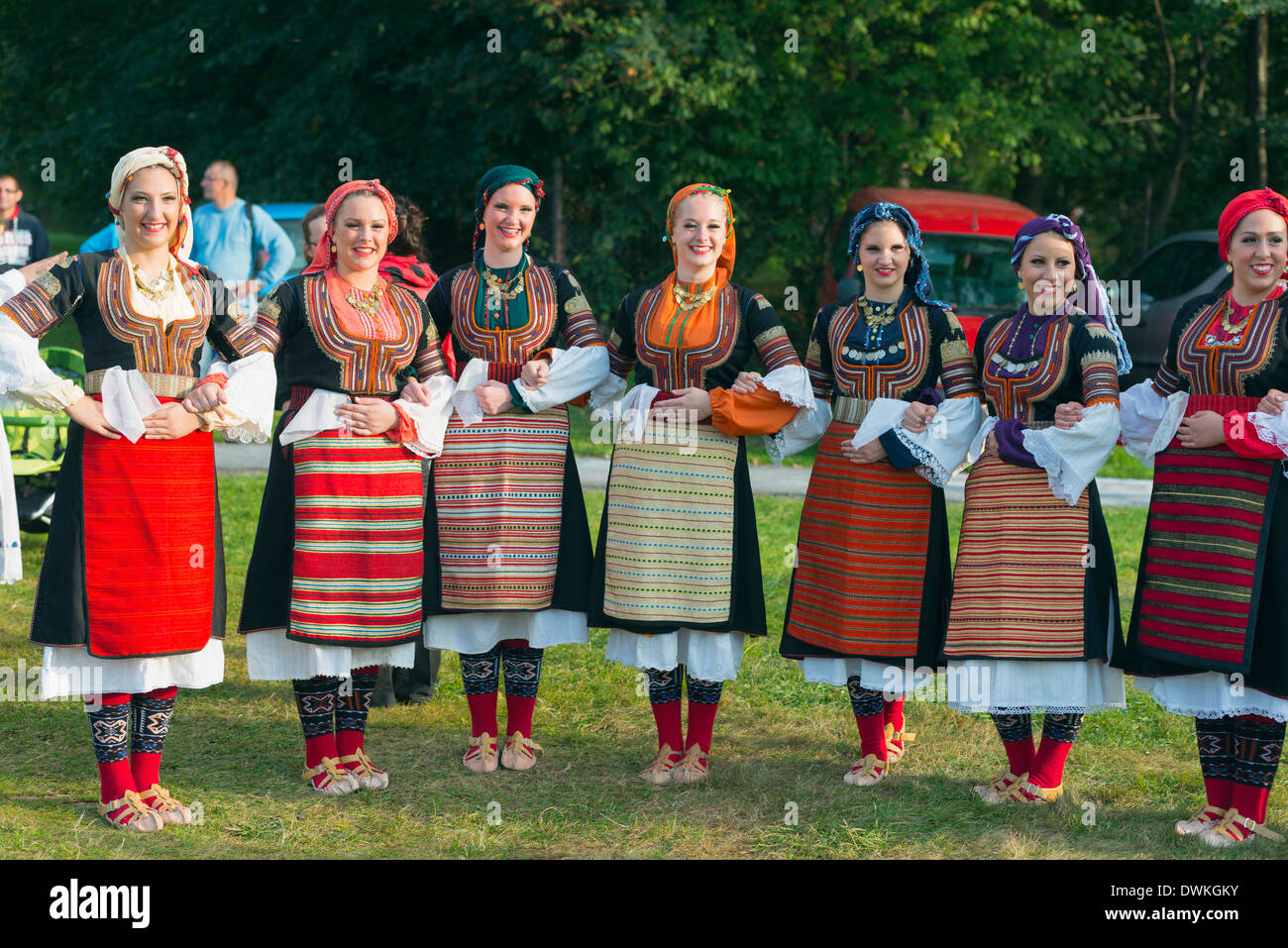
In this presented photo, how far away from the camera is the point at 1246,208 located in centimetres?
417

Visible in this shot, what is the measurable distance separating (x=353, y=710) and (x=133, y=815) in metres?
0.79

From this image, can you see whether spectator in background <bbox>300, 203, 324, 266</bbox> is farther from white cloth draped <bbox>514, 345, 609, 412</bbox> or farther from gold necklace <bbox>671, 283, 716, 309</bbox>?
gold necklace <bbox>671, 283, 716, 309</bbox>

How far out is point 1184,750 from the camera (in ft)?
17.0

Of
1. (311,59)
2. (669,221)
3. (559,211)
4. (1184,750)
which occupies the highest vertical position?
(311,59)

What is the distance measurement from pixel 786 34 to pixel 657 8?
169 centimetres

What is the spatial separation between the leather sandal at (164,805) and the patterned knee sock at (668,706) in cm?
161

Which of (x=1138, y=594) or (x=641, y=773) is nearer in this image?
(x=1138, y=594)

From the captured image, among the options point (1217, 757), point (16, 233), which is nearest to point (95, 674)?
point (1217, 757)

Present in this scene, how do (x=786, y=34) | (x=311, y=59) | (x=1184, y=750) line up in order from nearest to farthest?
(x=1184, y=750) → (x=786, y=34) → (x=311, y=59)

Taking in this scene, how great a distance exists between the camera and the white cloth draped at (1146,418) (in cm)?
423

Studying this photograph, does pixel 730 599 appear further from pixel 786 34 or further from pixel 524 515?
pixel 786 34

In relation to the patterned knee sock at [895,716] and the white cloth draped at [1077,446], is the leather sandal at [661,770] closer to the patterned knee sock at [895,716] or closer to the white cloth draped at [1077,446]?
the patterned knee sock at [895,716]

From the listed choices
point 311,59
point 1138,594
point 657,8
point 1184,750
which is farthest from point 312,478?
point 311,59

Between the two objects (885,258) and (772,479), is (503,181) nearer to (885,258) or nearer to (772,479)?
(885,258)
